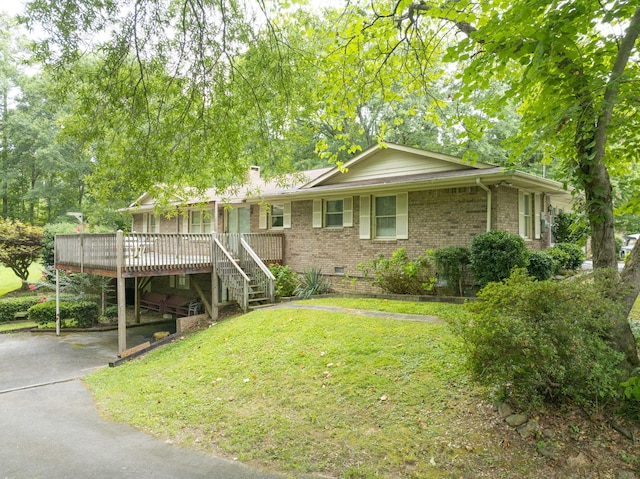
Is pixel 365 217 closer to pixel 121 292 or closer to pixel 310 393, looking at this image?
pixel 121 292

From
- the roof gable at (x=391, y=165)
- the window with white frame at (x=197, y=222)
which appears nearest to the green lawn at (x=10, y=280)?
the window with white frame at (x=197, y=222)

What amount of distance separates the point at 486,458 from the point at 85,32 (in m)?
6.90

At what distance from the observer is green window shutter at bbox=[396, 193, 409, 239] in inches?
488

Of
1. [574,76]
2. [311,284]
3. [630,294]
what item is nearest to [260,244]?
[311,284]

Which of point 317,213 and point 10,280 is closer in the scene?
point 317,213

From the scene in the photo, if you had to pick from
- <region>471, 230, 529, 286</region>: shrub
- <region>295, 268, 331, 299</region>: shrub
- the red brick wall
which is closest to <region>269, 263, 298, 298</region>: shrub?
<region>295, 268, 331, 299</region>: shrub

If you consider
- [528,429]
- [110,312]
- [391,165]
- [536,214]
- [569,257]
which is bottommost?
[110,312]

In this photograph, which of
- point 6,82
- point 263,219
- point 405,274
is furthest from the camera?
point 6,82

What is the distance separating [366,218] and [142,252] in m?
7.05

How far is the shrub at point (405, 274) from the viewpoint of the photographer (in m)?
11.4

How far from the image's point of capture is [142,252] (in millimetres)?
11922

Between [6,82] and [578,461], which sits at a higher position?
[6,82]

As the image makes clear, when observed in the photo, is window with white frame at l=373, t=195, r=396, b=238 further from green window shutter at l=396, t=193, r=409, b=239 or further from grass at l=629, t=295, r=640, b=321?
grass at l=629, t=295, r=640, b=321

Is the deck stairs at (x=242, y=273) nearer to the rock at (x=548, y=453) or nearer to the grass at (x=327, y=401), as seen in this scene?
the grass at (x=327, y=401)
